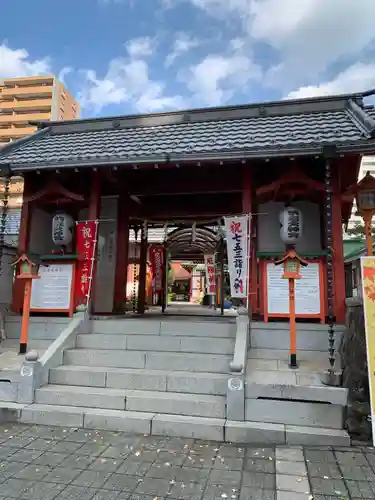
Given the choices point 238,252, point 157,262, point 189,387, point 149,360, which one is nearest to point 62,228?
point 149,360

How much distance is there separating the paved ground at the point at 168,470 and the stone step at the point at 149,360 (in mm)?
1425

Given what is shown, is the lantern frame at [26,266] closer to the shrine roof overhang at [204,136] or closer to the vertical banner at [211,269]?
the shrine roof overhang at [204,136]

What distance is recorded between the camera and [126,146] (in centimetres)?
810

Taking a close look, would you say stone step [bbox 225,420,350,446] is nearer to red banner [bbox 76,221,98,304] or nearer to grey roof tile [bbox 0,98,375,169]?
red banner [bbox 76,221,98,304]

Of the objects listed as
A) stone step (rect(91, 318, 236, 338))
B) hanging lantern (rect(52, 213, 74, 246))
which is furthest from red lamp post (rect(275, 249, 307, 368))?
hanging lantern (rect(52, 213, 74, 246))

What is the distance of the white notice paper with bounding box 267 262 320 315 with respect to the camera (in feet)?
23.0

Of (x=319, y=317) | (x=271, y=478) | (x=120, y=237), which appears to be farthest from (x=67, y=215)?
(x=271, y=478)

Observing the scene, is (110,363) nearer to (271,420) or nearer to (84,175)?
(271,420)

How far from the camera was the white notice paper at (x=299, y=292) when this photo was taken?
7.00 meters

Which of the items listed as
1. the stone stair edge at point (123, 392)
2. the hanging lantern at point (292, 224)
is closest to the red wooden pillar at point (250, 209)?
the hanging lantern at point (292, 224)

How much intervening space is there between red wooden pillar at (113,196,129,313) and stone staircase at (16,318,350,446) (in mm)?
2622

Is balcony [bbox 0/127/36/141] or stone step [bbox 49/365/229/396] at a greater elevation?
balcony [bbox 0/127/36/141]

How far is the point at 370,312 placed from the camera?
4.81 meters

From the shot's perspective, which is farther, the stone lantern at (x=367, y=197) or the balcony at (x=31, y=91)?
the balcony at (x=31, y=91)
